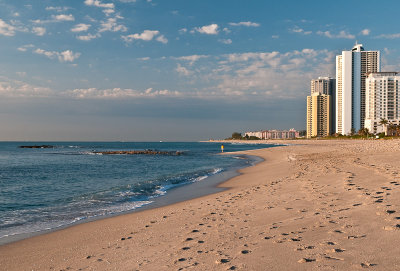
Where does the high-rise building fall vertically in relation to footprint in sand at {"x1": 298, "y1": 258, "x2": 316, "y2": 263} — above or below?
above

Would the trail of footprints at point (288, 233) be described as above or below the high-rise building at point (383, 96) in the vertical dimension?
below

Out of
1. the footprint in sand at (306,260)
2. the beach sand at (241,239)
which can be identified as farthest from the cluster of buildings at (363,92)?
the footprint in sand at (306,260)

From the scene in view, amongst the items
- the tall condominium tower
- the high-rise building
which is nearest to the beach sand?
the high-rise building

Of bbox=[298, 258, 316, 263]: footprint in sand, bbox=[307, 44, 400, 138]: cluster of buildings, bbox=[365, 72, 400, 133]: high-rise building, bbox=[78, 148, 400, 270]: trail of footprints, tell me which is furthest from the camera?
bbox=[307, 44, 400, 138]: cluster of buildings

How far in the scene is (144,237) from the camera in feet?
25.6

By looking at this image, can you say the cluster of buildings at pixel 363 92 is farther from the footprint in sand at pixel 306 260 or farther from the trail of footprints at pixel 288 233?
the footprint in sand at pixel 306 260

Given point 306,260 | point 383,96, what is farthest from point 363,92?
point 306,260

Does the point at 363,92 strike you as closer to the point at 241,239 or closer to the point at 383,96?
the point at 383,96

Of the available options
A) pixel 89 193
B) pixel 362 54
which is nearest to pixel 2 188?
pixel 89 193

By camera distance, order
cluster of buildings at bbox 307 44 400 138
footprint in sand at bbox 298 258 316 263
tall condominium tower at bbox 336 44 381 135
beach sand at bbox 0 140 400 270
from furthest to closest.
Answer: tall condominium tower at bbox 336 44 381 135
cluster of buildings at bbox 307 44 400 138
beach sand at bbox 0 140 400 270
footprint in sand at bbox 298 258 316 263

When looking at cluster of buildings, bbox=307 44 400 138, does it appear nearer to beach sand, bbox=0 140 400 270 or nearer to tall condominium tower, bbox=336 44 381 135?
A: tall condominium tower, bbox=336 44 381 135

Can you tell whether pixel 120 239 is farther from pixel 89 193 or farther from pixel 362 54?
pixel 362 54

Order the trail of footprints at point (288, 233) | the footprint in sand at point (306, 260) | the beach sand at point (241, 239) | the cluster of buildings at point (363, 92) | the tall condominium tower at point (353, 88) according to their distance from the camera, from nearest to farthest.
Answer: the footprint in sand at point (306, 260) → the beach sand at point (241, 239) → the trail of footprints at point (288, 233) → the cluster of buildings at point (363, 92) → the tall condominium tower at point (353, 88)

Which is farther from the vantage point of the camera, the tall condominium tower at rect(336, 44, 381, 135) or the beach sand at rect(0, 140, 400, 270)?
the tall condominium tower at rect(336, 44, 381, 135)
